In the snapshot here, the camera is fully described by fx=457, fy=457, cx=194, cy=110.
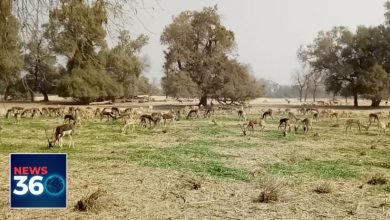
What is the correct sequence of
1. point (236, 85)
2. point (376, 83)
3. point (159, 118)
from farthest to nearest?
point (376, 83)
point (236, 85)
point (159, 118)

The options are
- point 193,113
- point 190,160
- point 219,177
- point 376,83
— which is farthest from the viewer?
point 376,83

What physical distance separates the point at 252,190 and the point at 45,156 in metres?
5.35

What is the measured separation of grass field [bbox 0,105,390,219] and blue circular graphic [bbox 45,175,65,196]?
1.83m

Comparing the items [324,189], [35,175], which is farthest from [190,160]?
[35,175]

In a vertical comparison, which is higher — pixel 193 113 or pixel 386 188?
pixel 193 113

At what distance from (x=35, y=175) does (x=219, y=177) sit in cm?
621

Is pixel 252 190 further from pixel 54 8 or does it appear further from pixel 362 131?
pixel 362 131

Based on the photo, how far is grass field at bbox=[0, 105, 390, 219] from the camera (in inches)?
324

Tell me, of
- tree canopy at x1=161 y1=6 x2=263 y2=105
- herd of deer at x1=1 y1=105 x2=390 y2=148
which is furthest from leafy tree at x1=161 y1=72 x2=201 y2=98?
herd of deer at x1=1 y1=105 x2=390 y2=148

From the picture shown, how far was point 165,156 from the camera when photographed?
14656 mm

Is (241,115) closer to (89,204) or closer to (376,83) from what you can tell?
(89,204)

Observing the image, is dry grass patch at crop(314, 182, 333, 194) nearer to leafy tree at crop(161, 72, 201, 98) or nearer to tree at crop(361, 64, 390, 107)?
leafy tree at crop(161, 72, 201, 98)

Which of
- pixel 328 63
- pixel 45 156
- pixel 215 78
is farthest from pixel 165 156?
pixel 328 63

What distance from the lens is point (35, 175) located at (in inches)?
→ 221
